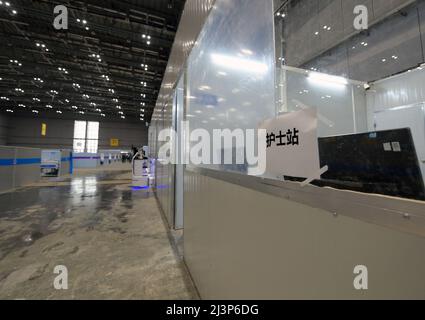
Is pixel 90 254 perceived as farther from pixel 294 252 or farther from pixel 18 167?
pixel 18 167

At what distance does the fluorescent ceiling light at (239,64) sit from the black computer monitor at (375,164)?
21.0 inches

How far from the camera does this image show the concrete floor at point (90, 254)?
69.7 inches

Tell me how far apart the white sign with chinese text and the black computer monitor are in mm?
54

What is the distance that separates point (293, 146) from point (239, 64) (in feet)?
2.42

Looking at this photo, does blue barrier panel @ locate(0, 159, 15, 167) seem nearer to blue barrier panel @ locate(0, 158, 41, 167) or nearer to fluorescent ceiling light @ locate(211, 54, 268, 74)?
blue barrier panel @ locate(0, 158, 41, 167)

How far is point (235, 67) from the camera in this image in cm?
127

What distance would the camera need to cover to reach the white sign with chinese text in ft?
2.18

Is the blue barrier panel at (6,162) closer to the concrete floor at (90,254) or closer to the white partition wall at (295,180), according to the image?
the concrete floor at (90,254)

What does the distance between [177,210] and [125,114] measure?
2138cm

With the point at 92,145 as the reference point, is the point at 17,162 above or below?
below

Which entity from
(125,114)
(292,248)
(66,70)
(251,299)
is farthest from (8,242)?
(125,114)

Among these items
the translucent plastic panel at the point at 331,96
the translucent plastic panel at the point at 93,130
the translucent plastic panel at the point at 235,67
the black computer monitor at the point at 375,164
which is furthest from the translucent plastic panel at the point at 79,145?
the black computer monitor at the point at 375,164

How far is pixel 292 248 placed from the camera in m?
0.74

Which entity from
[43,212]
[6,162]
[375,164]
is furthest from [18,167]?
[375,164]
